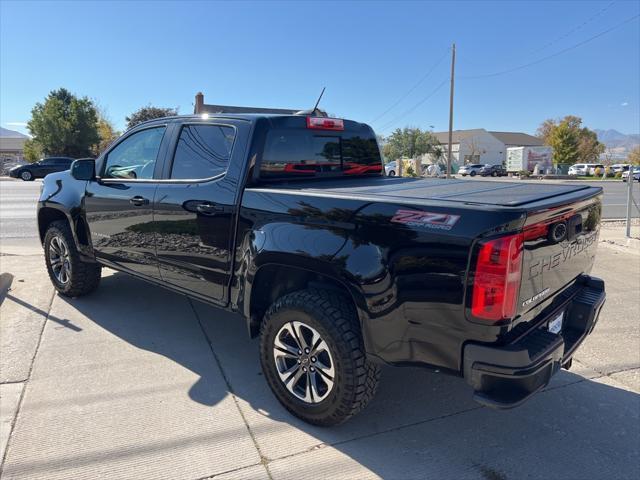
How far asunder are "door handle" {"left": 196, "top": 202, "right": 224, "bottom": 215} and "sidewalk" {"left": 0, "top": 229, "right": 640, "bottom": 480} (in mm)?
1218

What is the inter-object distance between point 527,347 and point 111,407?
2.53 m

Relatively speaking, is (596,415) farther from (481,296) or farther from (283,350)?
(283,350)

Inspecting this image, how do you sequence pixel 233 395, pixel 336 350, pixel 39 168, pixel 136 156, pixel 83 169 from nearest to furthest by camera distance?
pixel 336 350 < pixel 233 395 < pixel 136 156 < pixel 83 169 < pixel 39 168

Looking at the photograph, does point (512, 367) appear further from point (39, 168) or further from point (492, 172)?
point (492, 172)

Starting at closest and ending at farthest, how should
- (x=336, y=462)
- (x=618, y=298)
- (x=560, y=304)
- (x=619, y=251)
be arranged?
(x=336, y=462)
(x=560, y=304)
(x=618, y=298)
(x=619, y=251)

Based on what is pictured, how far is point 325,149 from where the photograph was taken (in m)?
3.84

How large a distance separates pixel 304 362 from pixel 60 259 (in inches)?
139

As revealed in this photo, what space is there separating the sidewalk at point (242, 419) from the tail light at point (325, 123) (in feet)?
6.26

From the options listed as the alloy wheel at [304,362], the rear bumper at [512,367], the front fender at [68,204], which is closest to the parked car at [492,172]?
the front fender at [68,204]

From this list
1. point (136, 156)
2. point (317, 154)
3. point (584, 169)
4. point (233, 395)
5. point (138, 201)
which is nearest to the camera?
point (233, 395)

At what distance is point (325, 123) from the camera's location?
380 centimetres

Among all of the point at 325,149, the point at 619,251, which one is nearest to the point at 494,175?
the point at 619,251

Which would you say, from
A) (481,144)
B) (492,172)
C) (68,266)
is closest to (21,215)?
(68,266)

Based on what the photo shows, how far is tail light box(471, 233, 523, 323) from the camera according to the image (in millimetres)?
2072
